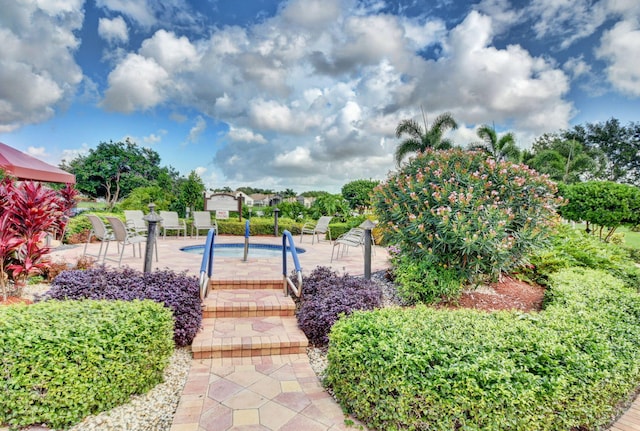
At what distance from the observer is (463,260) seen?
14.0 feet

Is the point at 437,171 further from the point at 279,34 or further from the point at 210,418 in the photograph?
the point at 279,34

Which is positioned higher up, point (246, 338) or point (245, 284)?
point (245, 284)

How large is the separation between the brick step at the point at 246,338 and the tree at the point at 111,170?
28750 millimetres

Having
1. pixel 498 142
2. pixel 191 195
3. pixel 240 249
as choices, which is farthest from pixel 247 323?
pixel 498 142

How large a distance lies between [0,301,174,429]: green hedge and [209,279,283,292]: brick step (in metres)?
1.99

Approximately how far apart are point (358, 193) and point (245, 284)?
1659cm

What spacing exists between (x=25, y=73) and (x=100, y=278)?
8448mm

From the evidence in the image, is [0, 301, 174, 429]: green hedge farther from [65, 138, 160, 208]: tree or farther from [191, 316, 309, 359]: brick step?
[65, 138, 160, 208]: tree

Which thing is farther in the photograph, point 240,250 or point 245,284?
point 240,250

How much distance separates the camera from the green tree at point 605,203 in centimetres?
1077

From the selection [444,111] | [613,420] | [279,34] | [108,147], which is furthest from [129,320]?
[108,147]

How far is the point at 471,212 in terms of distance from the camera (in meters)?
3.82

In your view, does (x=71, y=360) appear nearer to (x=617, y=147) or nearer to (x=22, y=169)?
(x=22, y=169)

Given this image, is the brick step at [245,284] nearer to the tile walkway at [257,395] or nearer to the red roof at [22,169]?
the tile walkway at [257,395]
